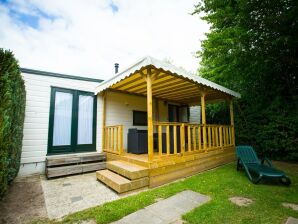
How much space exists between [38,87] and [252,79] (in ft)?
27.0

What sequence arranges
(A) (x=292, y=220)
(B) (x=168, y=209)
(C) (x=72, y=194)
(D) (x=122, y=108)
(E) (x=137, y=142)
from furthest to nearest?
(D) (x=122, y=108)
(E) (x=137, y=142)
(C) (x=72, y=194)
(B) (x=168, y=209)
(A) (x=292, y=220)

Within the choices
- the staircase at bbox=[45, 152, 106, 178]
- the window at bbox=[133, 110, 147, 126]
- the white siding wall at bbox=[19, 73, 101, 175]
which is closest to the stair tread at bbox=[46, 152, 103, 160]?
the staircase at bbox=[45, 152, 106, 178]

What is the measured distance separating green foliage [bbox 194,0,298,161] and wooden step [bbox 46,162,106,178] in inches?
233

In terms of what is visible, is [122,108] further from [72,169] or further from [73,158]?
[72,169]

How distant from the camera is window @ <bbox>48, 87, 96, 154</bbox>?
5.43m

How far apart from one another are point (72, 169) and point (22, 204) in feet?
6.23

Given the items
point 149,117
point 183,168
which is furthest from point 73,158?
point 183,168

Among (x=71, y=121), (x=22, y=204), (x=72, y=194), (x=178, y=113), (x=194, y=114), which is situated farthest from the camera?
(x=194, y=114)

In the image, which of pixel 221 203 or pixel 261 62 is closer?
pixel 221 203

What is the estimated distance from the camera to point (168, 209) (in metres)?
2.72

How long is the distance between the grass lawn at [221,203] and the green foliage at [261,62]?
270 centimetres

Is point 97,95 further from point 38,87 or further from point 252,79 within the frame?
point 252,79

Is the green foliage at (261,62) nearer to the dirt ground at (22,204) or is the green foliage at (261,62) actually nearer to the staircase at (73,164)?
the staircase at (73,164)

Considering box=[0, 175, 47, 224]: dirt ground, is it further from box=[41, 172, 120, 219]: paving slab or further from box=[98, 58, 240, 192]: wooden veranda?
box=[98, 58, 240, 192]: wooden veranda
